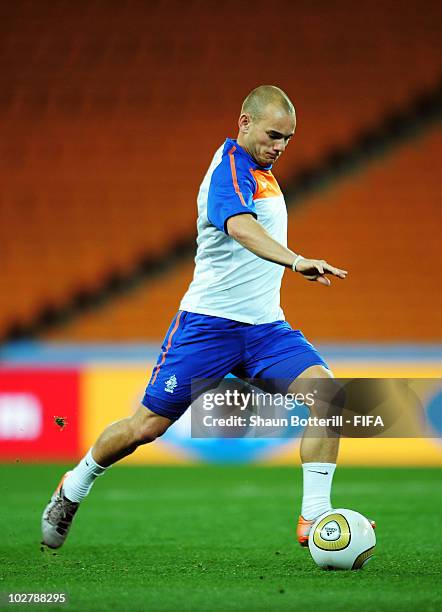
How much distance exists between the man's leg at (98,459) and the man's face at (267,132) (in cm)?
116

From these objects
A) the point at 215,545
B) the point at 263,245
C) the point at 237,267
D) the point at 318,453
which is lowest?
the point at 215,545

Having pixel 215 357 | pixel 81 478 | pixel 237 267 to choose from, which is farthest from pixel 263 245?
pixel 81 478

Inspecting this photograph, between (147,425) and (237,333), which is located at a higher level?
(237,333)

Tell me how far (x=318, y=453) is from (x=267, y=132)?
4.32ft

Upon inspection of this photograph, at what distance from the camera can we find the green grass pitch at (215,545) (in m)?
3.94

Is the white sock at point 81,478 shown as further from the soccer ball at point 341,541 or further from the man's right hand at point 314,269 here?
the man's right hand at point 314,269

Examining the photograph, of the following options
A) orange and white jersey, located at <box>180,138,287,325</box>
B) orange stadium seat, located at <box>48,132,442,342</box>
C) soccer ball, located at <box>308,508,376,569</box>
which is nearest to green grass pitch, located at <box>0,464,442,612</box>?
soccer ball, located at <box>308,508,376,569</box>

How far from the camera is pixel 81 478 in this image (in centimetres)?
500

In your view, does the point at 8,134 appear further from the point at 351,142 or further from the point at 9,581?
the point at 9,581

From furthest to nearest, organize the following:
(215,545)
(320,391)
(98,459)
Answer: (215,545)
(98,459)
(320,391)

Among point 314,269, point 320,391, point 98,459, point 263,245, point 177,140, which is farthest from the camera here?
point 177,140

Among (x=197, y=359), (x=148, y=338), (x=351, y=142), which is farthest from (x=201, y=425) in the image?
(x=351, y=142)

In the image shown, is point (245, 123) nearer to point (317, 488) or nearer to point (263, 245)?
point (263, 245)

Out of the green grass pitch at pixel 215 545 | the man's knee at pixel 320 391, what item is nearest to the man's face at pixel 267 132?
the man's knee at pixel 320 391
